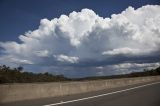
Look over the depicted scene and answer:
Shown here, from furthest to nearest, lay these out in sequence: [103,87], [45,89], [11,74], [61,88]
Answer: [11,74], [103,87], [61,88], [45,89]

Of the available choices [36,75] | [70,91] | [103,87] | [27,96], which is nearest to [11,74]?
[36,75]

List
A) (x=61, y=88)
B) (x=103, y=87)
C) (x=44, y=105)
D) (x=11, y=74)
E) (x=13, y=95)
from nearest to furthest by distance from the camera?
1. (x=44, y=105)
2. (x=13, y=95)
3. (x=61, y=88)
4. (x=103, y=87)
5. (x=11, y=74)

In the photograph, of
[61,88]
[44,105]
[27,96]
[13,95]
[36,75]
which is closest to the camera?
[44,105]

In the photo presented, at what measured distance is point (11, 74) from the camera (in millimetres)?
52281

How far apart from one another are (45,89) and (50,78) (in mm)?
43181

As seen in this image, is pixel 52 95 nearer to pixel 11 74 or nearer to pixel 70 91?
pixel 70 91

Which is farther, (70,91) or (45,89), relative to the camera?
(70,91)

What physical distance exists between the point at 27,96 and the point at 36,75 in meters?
44.3

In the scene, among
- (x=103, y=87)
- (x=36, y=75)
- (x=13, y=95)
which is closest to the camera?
(x=13, y=95)

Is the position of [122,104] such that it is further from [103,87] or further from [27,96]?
[103,87]

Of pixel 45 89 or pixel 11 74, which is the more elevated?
pixel 11 74

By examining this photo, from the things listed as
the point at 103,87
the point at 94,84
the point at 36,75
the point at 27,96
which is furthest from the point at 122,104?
the point at 36,75

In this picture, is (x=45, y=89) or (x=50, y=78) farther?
(x=50, y=78)

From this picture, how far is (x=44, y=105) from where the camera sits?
1445cm
